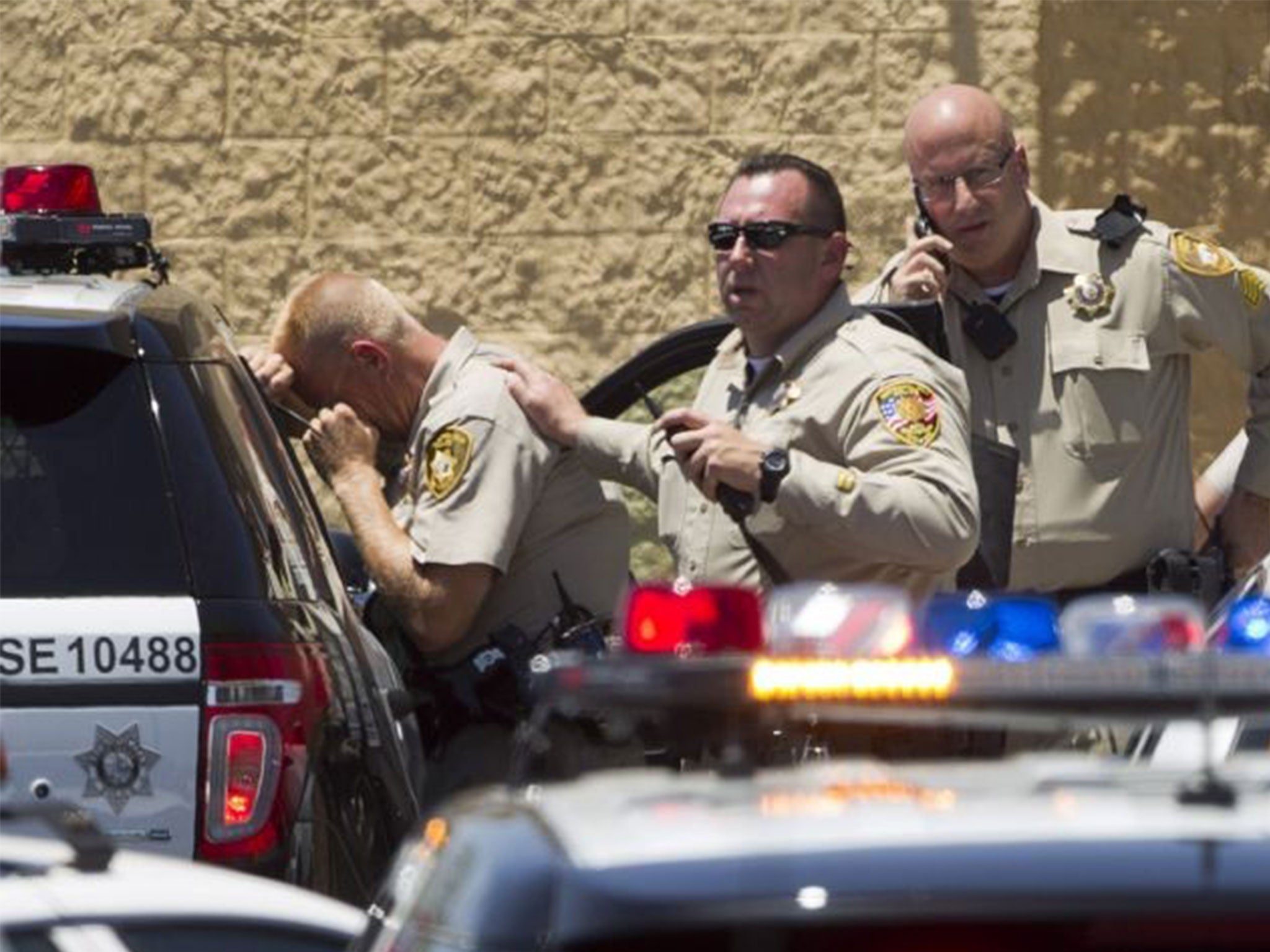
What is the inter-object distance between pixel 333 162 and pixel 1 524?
8525mm

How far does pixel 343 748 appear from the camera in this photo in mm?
5871

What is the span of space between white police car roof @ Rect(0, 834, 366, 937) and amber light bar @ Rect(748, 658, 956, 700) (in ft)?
4.60

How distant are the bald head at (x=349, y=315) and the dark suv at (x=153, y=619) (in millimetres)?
1780

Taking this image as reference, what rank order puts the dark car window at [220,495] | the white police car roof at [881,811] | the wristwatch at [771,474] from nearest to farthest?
the white police car roof at [881,811] < the dark car window at [220,495] < the wristwatch at [771,474]

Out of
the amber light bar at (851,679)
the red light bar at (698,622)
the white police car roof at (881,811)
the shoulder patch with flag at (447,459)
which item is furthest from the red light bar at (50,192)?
the amber light bar at (851,679)

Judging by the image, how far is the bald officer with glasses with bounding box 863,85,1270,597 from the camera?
7316 mm

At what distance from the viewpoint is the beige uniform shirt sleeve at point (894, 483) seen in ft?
21.1

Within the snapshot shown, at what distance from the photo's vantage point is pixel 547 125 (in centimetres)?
1389

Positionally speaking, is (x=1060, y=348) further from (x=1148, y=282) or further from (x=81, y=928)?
(x=81, y=928)

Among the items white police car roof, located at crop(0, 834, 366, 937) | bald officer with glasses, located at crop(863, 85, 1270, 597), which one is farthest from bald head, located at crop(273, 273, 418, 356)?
white police car roof, located at crop(0, 834, 366, 937)

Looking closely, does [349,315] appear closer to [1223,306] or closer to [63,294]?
[1223,306]

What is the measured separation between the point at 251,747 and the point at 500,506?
1.77 m

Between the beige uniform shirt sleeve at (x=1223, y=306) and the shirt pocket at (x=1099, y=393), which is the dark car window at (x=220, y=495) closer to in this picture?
the shirt pocket at (x=1099, y=393)

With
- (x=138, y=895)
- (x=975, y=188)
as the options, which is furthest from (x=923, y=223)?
(x=138, y=895)
